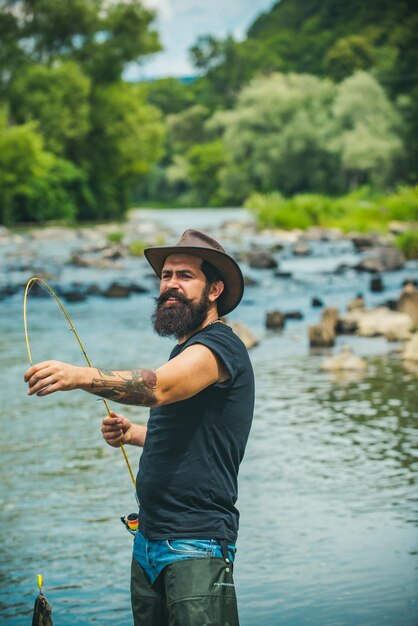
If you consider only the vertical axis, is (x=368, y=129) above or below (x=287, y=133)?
above

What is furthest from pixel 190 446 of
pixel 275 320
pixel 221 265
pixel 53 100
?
pixel 53 100

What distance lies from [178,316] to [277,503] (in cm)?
375

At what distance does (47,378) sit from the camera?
2.63 metres

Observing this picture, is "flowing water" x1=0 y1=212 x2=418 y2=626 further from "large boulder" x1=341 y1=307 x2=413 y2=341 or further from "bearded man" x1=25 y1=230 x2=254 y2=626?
"bearded man" x1=25 y1=230 x2=254 y2=626

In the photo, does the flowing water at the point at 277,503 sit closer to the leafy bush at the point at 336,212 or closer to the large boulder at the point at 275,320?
the large boulder at the point at 275,320

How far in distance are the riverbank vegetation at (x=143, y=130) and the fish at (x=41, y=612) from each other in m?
36.9

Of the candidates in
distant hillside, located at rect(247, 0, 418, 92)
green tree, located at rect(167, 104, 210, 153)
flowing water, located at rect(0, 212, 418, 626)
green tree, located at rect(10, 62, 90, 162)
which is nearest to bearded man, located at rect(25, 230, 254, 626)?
flowing water, located at rect(0, 212, 418, 626)

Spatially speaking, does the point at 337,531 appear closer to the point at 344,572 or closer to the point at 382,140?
the point at 344,572

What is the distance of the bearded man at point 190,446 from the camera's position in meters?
2.99

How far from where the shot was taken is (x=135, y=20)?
61.8 metres

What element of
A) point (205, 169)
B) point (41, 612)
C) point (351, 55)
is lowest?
point (205, 169)

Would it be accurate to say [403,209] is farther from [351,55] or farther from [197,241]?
[351,55]

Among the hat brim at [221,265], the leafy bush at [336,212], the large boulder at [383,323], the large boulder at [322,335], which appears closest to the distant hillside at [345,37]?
the leafy bush at [336,212]

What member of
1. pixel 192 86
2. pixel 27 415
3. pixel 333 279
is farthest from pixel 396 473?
pixel 192 86
